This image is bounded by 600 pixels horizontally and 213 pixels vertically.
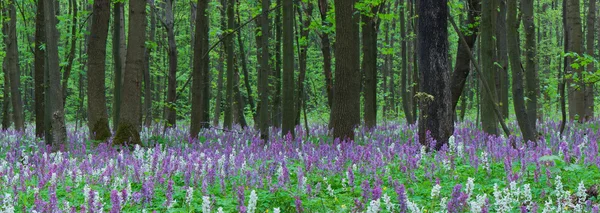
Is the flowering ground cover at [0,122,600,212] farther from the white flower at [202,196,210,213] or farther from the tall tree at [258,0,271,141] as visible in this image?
the tall tree at [258,0,271,141]

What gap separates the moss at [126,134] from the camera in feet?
36.2

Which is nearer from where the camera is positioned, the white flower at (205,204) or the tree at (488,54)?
the white flower at (205,204)

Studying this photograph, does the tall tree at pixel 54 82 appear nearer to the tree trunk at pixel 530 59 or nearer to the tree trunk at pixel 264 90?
the tree trunk at pixel 264 90

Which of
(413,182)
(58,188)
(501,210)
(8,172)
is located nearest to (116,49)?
(8,172)

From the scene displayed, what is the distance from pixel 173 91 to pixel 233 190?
11.4 meters

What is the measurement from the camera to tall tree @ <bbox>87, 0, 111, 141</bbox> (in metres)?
12.6

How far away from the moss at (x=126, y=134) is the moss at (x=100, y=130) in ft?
4.97

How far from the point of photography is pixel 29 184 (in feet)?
20.5

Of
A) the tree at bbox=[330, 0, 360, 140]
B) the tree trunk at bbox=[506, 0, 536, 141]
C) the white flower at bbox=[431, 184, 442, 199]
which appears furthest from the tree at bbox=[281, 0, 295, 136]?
the white flower at bbox=[431, 184, 442, 199]

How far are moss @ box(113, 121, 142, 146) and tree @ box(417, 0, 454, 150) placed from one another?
20.2ft

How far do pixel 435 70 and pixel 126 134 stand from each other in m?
6.65

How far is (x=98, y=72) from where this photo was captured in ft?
42.1

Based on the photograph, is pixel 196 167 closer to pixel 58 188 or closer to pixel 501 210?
pixel 58 188

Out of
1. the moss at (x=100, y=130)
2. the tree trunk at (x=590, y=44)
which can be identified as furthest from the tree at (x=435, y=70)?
the tree trunk at (x=590, y=44)
